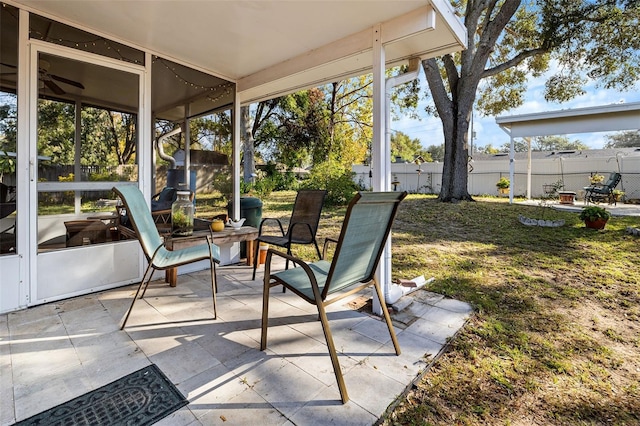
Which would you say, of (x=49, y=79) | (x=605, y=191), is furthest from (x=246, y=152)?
(x=605, y=191)

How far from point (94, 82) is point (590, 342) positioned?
15.6 feet

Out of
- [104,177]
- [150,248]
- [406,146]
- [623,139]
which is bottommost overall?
[150,248]

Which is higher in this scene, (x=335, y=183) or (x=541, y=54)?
(x=541, y=54)

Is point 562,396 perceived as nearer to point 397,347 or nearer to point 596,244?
point 397,347

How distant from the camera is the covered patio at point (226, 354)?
1.50 metres

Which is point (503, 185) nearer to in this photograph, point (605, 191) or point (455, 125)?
point (605, 191)

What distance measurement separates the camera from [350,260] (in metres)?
1.75

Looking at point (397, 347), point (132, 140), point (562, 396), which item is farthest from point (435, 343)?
point (132, 140)

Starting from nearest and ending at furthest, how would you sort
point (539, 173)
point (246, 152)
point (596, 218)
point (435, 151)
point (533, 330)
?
point (533, 330) → point (596, 218) → point (246, 152) → point (539, 173) → point (435, 151)

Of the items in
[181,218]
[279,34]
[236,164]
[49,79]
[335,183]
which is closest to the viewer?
[49,79]

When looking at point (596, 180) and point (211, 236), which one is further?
point (596, 180)

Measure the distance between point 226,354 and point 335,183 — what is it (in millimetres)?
8167

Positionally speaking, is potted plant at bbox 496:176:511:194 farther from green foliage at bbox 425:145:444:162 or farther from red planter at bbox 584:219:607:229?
green foliage at bbox 425:145:444:162

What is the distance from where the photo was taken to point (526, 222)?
21.3 ft
